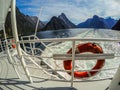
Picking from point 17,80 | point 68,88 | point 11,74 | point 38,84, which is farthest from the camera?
point 11,74

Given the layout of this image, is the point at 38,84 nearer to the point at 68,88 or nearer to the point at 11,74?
the point at 68,88

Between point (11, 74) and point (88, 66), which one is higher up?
point (11, 74)

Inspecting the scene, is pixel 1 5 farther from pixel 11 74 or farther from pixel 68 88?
pixel 68 88

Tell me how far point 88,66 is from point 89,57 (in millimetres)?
6442

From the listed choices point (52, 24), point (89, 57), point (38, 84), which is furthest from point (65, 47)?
point (89, 57)

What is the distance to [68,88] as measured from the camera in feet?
12.4

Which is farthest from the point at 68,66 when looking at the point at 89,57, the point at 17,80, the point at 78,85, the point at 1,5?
the point at 1,5

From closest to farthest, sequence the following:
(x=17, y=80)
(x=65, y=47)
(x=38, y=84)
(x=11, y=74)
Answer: (x=38, y=84), (x=17, y=80), (x=11, y=74), (x=65, y=47)

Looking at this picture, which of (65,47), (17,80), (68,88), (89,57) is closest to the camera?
(89,57)

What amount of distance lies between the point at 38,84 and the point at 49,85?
194 mm

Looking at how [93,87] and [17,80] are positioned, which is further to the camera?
[17,80]

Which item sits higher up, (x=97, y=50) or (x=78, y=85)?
(x=97, y=50)

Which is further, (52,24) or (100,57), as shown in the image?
(52,24)

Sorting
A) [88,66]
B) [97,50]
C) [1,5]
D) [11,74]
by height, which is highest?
[1,5]
